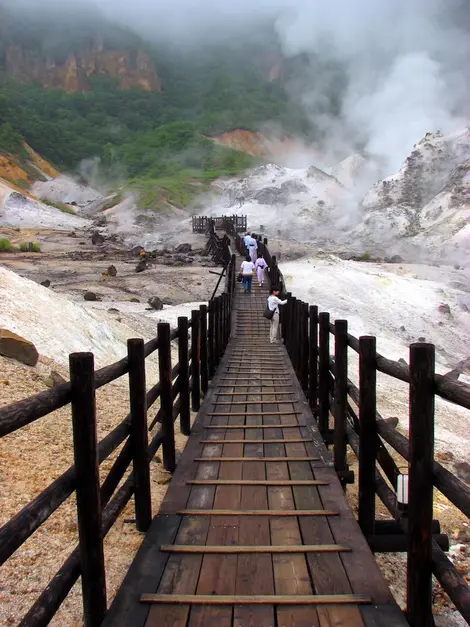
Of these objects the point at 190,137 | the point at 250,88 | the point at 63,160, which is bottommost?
the point at 63,160

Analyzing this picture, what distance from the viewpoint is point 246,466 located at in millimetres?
4812

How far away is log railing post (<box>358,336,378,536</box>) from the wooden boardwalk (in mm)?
255

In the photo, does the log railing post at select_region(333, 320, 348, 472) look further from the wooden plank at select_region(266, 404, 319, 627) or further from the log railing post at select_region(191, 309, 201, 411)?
the log railing post at select_region(191, 309, 201, 411)

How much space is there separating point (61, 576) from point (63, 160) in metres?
87.0

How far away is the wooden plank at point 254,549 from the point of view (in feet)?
11.1

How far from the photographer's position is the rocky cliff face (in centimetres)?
10944

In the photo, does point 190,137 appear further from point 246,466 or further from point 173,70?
point 246,466

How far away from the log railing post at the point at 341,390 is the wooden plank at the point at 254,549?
129cm

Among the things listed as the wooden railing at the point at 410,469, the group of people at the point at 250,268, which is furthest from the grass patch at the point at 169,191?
the wooden railing at the point at 410,469

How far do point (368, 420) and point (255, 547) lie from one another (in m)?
1.08

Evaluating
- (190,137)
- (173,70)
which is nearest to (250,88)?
(173,70)

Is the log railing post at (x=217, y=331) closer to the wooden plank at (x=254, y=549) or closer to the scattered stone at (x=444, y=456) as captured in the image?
the scattered stone at (x=444, y=456)

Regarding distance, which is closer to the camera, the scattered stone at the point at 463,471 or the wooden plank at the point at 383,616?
the wooden plank at the point at 383,616

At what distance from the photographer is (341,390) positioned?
4.64 meters
